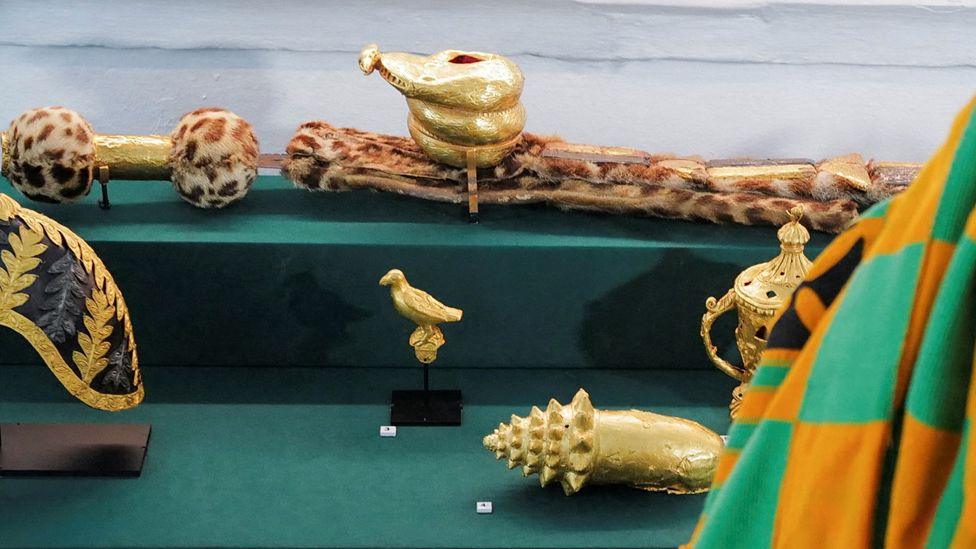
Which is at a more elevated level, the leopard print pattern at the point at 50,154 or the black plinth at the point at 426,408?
the leopard print pattern at the point at 50,154

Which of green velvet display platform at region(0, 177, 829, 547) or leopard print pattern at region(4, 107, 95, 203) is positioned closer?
green velvet display platform at region(0, 177, 829, 547)

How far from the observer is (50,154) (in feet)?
5.80

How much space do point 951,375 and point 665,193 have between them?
124 cm

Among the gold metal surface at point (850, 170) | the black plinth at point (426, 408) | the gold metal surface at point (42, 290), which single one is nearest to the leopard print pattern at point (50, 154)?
the gold metal surface at point (42, 290)

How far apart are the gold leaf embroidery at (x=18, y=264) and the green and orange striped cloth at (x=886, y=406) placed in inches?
40.8

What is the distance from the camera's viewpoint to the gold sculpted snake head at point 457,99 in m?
1.75

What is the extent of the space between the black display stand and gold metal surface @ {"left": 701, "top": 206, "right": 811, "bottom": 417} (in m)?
0.36

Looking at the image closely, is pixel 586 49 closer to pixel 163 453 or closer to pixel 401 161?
pixel 401 161

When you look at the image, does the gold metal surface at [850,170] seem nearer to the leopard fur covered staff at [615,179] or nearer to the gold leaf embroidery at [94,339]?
the leopard fur covered staff at [615,179]

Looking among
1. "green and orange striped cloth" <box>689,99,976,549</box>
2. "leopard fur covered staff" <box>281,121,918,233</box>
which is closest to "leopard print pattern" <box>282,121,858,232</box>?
"leopard fur covered staff" <box>281,121,918,233</box>

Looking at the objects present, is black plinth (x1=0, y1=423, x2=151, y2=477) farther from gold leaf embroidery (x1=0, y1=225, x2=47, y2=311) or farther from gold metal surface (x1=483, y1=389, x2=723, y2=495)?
gold metal surface (x1=483, y1=389, x2=723, y2=495)

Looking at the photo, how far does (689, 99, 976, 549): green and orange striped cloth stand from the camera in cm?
61

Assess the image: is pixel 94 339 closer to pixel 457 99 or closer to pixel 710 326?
pixel 457 99

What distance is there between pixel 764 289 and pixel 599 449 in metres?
0.30
